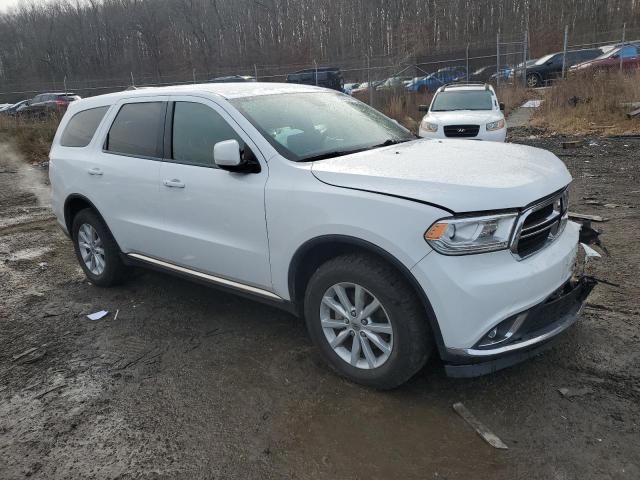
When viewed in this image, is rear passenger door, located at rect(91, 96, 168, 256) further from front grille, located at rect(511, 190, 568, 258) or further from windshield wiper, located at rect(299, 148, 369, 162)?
front grille, located at rect(511, 190, 568, 258)

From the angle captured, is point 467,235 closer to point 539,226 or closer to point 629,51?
point 539,226

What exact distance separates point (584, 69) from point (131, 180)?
16.3 meters

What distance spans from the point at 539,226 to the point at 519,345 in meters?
0.67

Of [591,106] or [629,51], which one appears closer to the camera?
[591,106]

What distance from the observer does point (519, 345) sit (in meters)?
2.65

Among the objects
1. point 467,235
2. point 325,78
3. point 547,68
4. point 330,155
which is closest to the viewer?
point 467,235

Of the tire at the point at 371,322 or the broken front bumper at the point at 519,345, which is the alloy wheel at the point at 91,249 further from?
the broken front bumper at the point at 519,345

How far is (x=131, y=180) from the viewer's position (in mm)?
4262

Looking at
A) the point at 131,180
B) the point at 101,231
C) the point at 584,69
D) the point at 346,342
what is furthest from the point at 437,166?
the point at 584,69

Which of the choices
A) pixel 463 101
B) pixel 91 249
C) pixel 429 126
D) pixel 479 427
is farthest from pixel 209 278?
pixel 463 101

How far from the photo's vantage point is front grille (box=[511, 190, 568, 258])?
105 inches

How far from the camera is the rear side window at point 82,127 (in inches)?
192

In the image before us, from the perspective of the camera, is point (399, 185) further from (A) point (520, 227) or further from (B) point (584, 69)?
(B) point (584, 69)

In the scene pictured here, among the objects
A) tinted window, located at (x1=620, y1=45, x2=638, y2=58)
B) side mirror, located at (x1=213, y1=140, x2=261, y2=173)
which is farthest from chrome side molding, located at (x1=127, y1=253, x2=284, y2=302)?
tinted window, located at (x1=620, y1=45, x2=638, y2=58)
